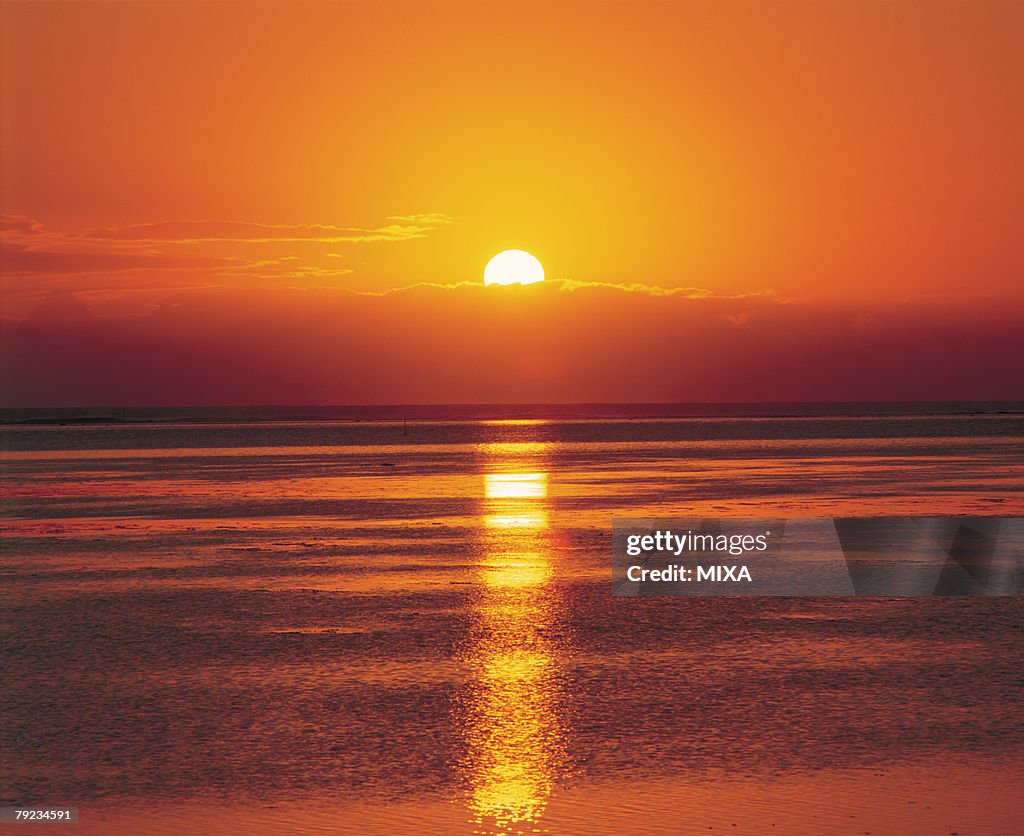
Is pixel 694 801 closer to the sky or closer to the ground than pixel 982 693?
closer to the ground

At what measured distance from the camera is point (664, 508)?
31.1 metres

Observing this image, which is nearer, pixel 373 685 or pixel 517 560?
pixel 373 685

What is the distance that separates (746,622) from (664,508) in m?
15.7

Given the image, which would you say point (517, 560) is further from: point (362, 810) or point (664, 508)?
point (362, 810)

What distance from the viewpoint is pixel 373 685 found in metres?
12.1

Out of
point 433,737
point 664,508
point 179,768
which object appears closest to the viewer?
point 179,768

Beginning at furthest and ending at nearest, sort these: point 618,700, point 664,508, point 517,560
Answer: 1. point 664,508
2. point 517,560
3. point 618,700

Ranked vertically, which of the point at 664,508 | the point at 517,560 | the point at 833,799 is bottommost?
the point at 833,799

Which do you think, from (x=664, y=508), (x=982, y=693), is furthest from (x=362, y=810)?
(x=664, y=508)

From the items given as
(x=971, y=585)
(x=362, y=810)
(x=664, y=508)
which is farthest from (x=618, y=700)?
(x=664, y=508)

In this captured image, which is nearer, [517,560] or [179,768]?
[179,768]

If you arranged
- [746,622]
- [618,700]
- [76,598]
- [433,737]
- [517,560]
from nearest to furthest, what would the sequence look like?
[433,737] → [618,700] → [746,622] → [76,598] → [517,560]

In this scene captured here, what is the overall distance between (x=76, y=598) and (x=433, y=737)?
929 cm

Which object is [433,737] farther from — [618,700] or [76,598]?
[76,598]
